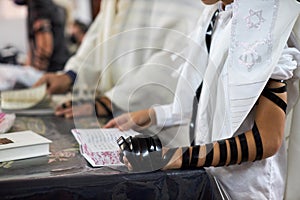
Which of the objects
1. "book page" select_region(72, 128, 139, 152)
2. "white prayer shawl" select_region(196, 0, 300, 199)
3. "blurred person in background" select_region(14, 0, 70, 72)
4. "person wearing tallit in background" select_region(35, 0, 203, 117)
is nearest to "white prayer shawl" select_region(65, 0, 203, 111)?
"person wearing tallit in background" select_region(35, 0, 203, 117)

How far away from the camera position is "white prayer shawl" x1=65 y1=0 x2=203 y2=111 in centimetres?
122

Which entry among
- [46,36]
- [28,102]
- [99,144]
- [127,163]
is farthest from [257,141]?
[46,36]

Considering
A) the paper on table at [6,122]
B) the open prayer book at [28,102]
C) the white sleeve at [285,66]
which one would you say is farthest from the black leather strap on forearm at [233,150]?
the open prayer book at [28,102]

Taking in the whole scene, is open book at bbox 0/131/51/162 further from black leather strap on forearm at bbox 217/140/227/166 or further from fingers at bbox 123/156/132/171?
black leather strap on forearm at bbox 217/140/227/166

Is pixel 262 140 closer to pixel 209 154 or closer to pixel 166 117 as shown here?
pixel 209 154

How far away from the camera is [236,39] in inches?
33.6

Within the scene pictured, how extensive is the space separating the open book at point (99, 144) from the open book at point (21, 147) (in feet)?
0.28

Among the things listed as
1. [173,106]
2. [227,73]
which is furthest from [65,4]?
[227,73]

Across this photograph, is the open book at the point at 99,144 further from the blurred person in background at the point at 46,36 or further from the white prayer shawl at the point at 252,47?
the blurred person in background at the point at 46,36

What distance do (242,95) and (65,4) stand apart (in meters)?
2.34

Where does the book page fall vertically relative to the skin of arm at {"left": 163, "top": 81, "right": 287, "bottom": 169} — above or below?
below

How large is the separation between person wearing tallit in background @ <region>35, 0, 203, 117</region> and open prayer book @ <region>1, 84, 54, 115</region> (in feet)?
0.21

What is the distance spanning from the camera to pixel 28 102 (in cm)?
142

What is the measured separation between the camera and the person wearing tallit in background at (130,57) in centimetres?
123
